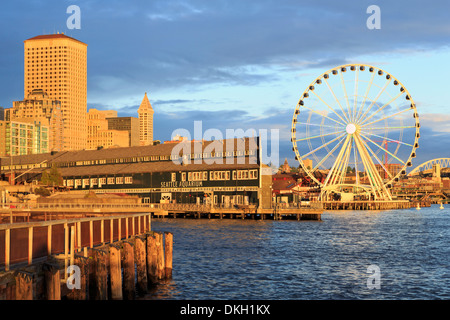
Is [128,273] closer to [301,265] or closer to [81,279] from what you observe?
[81,279]

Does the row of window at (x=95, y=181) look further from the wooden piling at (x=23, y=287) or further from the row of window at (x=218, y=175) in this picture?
the wooden piling at (x=23, y=287)

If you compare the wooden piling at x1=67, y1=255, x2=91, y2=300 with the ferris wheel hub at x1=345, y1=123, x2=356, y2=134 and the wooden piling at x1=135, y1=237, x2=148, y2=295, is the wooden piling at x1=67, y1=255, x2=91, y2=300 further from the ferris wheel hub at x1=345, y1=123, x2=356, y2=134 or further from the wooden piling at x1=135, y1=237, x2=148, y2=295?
the ferris wheel hub at x1=345, y1=123, x2=356, y2=134

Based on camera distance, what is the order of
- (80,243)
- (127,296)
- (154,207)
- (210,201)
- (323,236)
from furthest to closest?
(210,201)
(154,207)
(323,236)
(127,296)
(80,243)

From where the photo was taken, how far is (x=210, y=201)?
3821 inches

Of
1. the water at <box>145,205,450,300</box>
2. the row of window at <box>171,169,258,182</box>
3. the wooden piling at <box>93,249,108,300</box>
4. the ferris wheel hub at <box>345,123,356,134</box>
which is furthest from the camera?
the ferris wheel hub at <box>345,123,356,134</box>

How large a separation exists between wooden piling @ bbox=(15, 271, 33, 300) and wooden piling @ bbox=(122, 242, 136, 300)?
986 centimetres

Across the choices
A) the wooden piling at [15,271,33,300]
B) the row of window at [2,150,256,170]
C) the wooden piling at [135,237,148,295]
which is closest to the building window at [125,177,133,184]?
the row of window at [2,150,256,170]

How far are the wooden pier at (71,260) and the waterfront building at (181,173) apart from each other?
2449 inches

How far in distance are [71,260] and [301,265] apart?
2375 centimetres

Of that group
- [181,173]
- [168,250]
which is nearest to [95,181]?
[181,173]

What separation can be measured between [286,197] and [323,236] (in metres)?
53.8

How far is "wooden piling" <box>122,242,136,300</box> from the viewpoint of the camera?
25453mm

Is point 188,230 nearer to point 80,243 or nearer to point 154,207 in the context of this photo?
point 154,207
